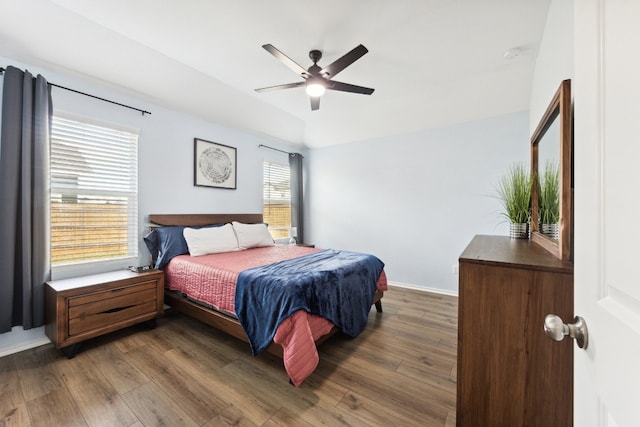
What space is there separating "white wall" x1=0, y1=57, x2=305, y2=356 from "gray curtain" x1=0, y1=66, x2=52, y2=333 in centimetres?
19

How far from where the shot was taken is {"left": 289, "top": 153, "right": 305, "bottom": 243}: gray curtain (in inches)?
196

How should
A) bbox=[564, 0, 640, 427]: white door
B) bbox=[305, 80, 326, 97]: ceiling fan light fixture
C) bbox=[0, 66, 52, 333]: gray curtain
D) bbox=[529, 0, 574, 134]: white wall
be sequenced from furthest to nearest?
bbox=[305, 80, 326, 97]: ceiling fan light fixture < bbox=[0, 66, 52, 333]: gray curtain < bbox=[529, 0, 574, 134]: white wall < bbox=[564, 0, 640, 427]: white door

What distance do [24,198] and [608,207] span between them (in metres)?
3.40

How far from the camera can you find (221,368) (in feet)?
6.58

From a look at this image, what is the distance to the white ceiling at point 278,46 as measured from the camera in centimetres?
196

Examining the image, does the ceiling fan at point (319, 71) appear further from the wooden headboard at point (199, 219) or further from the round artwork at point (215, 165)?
the wooden headboard at point (199, 219)

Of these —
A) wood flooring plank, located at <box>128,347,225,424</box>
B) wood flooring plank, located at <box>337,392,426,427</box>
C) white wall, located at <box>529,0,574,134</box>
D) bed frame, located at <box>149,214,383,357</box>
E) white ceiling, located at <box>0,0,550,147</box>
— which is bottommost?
wood flooring plank, located at <box>337,392,426,427</box>

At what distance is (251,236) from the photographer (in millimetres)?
3645

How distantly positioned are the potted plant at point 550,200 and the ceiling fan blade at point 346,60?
4.91ft

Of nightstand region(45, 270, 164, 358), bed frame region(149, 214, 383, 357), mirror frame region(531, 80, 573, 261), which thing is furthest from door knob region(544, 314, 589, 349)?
nightstand region(45, 270, 164, 358)

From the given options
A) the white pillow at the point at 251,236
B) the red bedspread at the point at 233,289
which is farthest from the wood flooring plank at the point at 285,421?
the white pillow at the point at 251,236

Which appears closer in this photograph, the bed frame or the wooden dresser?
the wooden dresser

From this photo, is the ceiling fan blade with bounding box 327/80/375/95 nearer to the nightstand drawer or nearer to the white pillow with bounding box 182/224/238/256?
the white pillow with bounding box 182/224/238/256

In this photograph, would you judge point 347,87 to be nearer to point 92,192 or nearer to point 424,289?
point 92,192
